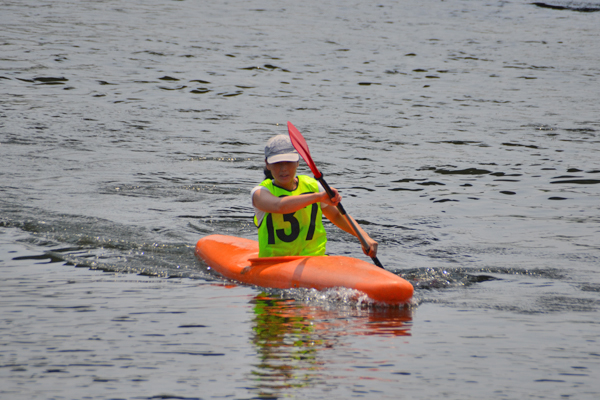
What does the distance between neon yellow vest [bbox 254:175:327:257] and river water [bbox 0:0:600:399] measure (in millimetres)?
437

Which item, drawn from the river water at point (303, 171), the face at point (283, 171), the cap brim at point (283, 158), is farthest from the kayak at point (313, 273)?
the cap brim at point (283, 158)

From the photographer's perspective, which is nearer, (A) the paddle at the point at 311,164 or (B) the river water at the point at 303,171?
(B) the river water at the point at 303,171

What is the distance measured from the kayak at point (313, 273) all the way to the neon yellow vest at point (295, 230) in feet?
0.43

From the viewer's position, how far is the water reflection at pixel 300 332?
332 cm

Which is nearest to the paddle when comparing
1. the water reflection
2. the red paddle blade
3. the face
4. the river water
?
the red paddle blade

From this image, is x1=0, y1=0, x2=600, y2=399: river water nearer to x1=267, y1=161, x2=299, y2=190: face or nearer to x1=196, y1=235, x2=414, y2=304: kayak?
x1=196, y1=235, x2=414, y2=304: kayak

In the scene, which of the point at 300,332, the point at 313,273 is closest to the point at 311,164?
the point at 313,273

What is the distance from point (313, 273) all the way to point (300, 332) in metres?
1.07

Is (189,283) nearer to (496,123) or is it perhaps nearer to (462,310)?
(462,310)

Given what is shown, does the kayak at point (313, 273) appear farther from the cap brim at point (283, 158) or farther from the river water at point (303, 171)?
the cap brim at point (283, 158)

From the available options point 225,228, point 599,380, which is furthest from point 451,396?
point 225,228

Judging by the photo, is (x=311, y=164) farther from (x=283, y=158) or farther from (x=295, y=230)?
(x=295, y=230)

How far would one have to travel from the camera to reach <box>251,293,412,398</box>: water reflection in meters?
3.32

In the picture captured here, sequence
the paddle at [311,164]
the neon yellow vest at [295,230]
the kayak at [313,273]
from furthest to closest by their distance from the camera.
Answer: the neon yellow vest at [295,230] → the paddle at [311,164] → the kayak at [313,273]
